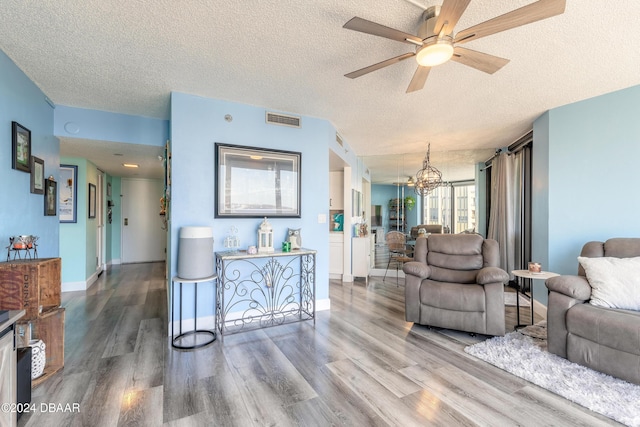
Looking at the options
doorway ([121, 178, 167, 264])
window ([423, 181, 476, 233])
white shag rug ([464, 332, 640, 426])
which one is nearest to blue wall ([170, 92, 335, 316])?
white shag rug ([464, 332, 640, 426])

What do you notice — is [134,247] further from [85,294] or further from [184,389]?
[184,389]

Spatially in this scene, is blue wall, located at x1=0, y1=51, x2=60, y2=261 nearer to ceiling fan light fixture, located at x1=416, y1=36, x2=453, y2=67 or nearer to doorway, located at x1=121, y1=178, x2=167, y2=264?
ceiling fan light fixture, located at x1=416, y1=36, x2=453, y2=67

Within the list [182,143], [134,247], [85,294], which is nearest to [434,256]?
[182,143]

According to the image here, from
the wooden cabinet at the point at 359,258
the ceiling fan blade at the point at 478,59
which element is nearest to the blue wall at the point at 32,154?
the ceiling fan blade at the point at 478,59

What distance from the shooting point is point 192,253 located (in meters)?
2.67

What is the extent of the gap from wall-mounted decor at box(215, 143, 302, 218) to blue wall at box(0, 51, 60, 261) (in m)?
1.61

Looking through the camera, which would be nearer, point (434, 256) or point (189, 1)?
point (189, 1)

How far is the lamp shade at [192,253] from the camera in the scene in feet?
8.76

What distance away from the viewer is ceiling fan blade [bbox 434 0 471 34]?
56.0 inches

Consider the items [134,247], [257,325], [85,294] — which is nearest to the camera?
[257,325]

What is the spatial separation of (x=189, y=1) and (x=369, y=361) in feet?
9.25

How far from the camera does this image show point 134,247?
23.3 feet

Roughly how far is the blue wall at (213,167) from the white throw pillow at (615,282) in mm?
2590

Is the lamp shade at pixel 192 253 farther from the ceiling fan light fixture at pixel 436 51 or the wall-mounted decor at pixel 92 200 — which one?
the wall-mounted decor at pixel 92 200
